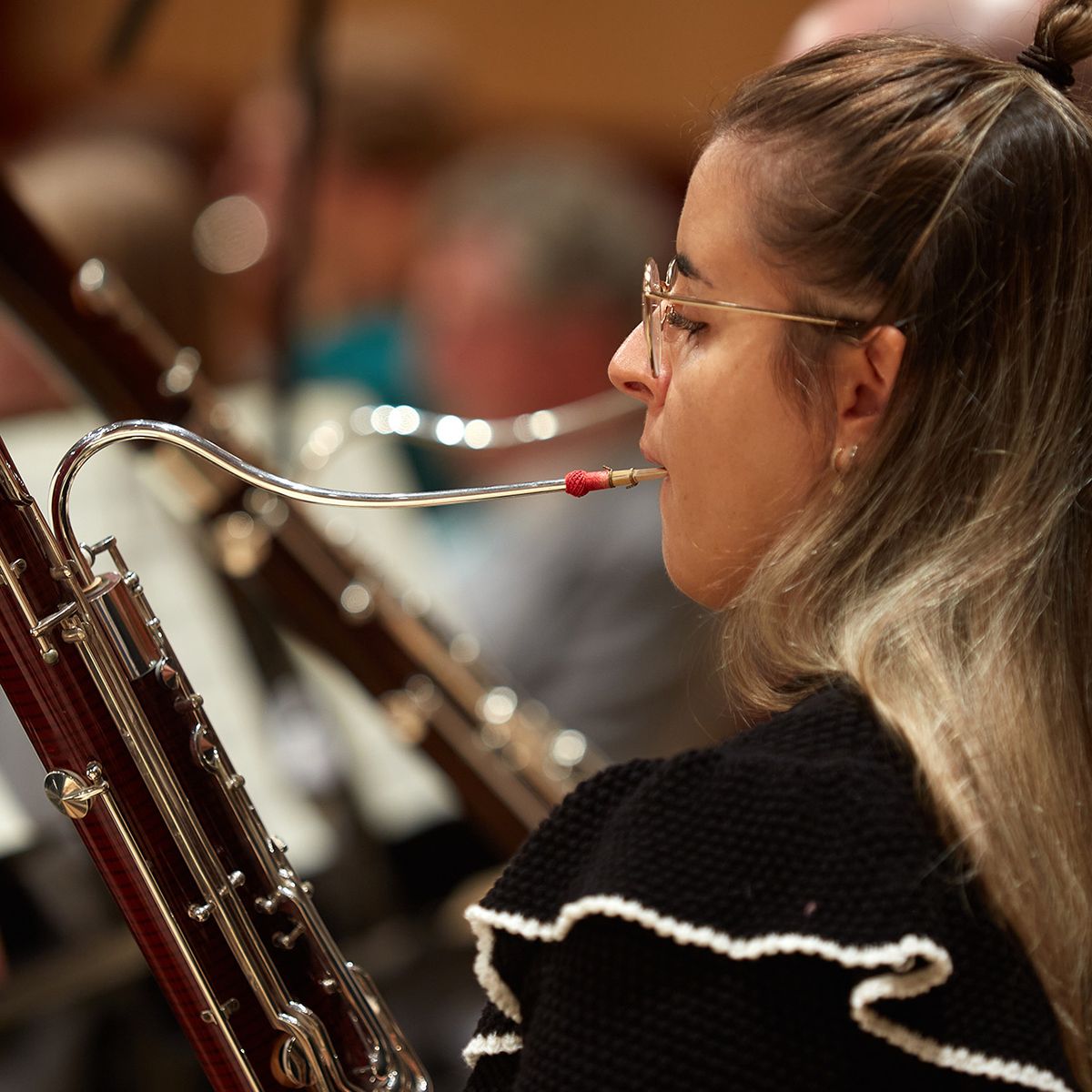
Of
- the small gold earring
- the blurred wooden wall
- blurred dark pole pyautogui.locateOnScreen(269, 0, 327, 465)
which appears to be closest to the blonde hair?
the small gold earring

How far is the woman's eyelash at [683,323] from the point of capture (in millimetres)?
743

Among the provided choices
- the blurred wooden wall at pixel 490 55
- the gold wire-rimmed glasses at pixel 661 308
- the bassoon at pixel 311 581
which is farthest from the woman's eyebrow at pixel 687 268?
the blurred wooden wall at pixel 490 55

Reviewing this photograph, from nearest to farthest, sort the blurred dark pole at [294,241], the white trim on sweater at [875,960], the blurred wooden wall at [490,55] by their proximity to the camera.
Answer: the white trim on sweater at [875,960]
the blurred dark pole at [294,241]
the blurred wooden wall at [490,55]

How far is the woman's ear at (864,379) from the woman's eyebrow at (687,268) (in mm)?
86

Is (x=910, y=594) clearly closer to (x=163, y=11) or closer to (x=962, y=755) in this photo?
(x=962, y=755)

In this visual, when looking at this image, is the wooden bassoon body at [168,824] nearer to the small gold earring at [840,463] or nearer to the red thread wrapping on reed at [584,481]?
the red thread wrapping on reed at [584,481]

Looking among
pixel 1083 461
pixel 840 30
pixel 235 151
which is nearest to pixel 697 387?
pixel 1083 461

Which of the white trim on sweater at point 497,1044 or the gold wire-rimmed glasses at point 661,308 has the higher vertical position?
the gold wire-rimmed glasses at point 661,308

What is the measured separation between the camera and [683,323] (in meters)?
0.75

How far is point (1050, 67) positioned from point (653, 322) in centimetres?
24

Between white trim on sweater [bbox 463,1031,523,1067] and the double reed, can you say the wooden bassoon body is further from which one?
white trim on sweater [bbox 463,1031,523,1067]

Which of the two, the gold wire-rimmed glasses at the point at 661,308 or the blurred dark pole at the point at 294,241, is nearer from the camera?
the gold wire-rimmed glasses at the point at 661,308

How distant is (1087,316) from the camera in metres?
0.71

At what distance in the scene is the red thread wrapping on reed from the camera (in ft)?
2.37
